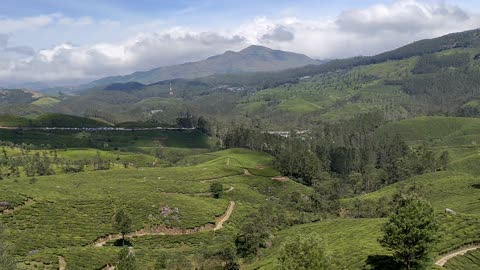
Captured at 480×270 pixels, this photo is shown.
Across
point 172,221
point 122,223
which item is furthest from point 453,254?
point 172,221

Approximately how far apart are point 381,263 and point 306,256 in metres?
17.3

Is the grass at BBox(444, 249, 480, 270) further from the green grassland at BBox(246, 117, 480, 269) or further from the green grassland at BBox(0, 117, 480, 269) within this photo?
the green grassland at BBox(0, 117, 480, 269)

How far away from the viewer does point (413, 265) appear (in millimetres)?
49375

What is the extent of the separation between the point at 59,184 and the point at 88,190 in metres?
18.2

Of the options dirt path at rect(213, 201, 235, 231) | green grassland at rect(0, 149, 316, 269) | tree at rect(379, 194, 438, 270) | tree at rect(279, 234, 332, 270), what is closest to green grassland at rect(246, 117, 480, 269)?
tree at rect(379, 194, 438, 270)

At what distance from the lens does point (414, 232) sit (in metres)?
47.6

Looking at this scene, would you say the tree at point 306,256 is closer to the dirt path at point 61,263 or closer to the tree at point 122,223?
the dirt path at point 61,263

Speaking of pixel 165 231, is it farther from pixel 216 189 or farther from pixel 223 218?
pixel 216 189

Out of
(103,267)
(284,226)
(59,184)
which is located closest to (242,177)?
(284,226)

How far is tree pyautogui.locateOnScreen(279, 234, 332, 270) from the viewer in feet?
142

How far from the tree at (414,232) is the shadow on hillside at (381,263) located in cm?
339

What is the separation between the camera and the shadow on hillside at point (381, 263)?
5297 centimetres

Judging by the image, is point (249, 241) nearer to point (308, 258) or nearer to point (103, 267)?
point (103, 267)

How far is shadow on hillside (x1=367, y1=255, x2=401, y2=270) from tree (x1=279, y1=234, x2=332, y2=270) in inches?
526
